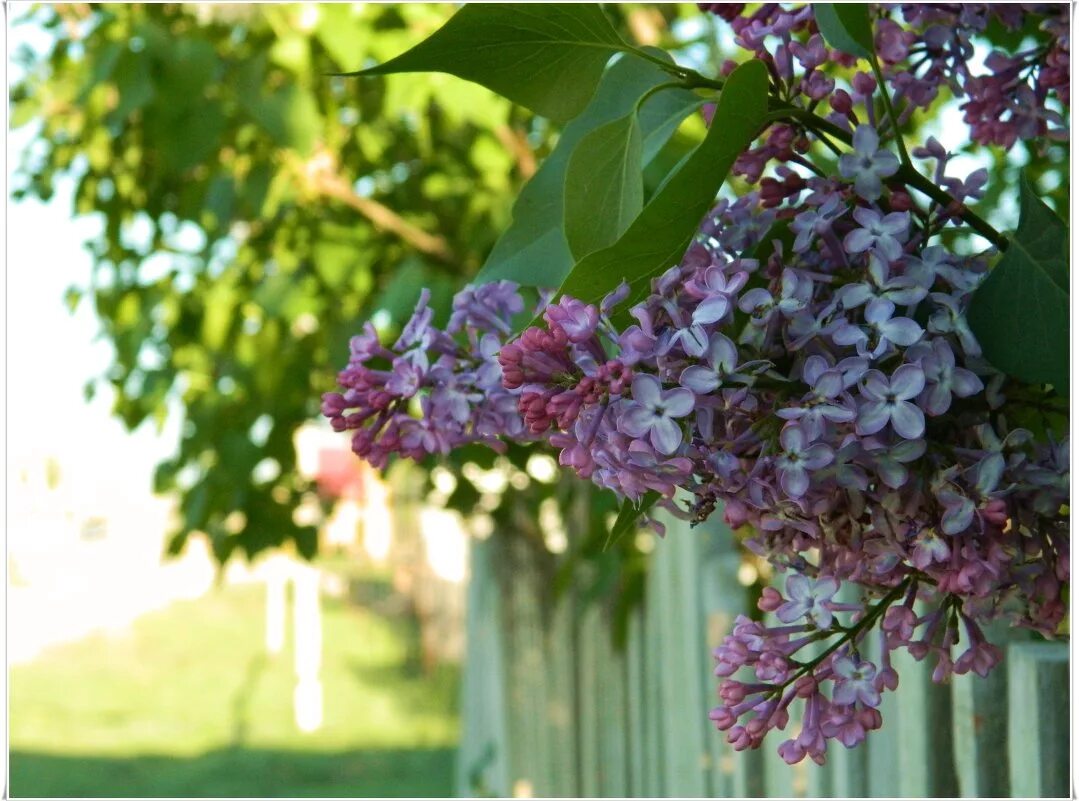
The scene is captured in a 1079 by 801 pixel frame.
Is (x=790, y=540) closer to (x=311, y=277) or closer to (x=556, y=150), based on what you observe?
(x=556, y=150)

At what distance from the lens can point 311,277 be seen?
2281 millimetres

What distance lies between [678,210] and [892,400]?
0.11 metres

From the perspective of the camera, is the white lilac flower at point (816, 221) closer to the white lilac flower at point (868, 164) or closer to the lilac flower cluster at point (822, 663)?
the white lilac flower at point (868, 164)

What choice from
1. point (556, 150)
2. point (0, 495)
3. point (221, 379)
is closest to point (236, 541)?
point (221, 379)

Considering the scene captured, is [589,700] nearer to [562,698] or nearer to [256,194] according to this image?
[562,698]

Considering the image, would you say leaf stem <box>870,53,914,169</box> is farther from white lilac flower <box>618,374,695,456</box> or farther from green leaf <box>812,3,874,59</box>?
white lilac flower <box>618,374,695,456</box>

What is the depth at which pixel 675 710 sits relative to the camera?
206 centimetres

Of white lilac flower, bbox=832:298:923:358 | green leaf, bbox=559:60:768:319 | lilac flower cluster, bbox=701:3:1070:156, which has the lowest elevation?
white lilac flower, bbox=832:298:923:358

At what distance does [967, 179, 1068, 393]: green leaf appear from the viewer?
0.55 m

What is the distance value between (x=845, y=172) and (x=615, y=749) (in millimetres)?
2192

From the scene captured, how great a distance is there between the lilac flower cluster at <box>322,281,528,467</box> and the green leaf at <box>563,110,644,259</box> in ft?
0.26

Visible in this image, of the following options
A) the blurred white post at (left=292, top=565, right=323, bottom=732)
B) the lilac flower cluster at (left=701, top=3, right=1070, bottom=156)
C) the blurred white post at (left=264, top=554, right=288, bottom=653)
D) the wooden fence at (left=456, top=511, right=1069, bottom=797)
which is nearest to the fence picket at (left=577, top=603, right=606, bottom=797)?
the wooden fence at (left=456, top=511, right=1069, bottom=797)

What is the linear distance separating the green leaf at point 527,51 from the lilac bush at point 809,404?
81mm

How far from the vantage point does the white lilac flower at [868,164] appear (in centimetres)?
60
